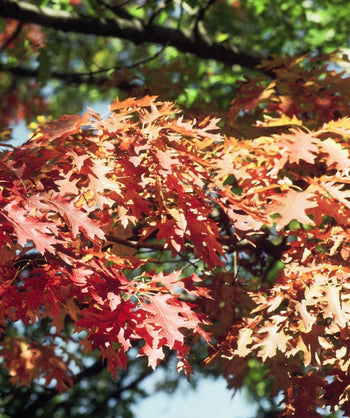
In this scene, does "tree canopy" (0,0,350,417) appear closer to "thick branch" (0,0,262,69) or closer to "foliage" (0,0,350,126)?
"foliage" (0,0,350,126)

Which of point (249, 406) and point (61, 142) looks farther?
point (249, 406)

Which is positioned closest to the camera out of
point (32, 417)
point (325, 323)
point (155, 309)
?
point (155, 309)

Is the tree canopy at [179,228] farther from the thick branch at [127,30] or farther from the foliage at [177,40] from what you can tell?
the thick branch at [127,30]

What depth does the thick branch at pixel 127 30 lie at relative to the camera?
4.39 meters

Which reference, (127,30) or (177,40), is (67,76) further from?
(177,40)

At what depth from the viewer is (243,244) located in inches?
136

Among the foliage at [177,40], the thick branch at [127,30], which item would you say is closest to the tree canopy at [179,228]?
the foliage at [177,40]

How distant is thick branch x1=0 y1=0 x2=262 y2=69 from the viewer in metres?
4.39

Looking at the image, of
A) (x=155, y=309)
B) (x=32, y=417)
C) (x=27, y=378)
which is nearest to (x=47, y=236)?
(x=155, y=309)

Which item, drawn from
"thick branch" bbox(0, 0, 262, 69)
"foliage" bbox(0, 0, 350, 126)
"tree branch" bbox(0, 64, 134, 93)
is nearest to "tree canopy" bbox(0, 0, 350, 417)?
"foliage" bbox(0, 0, 350, 126)

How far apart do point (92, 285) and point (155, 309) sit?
259 millimetres

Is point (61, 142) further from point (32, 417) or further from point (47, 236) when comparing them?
point (32, 417)

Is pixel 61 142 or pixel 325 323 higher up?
pixel 61 142

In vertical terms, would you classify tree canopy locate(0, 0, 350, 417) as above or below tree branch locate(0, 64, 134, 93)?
above
